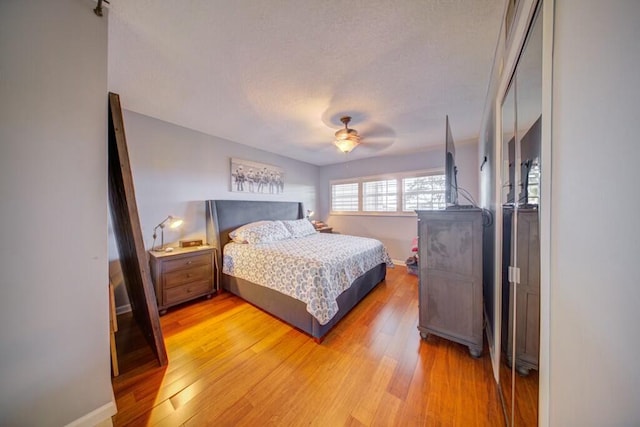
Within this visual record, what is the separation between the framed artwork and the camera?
3568 mm

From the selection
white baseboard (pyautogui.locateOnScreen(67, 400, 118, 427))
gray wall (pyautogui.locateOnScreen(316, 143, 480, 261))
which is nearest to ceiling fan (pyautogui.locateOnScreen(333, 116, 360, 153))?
gray wall (pyautogui.locateOnScreen(316, 143, 480, 261))

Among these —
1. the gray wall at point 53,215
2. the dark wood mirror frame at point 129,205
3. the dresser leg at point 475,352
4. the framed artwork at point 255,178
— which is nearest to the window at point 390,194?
the framed artwork at point 255,178

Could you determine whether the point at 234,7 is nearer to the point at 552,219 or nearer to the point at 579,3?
the point at 579,3

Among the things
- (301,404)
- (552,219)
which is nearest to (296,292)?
(301,404)

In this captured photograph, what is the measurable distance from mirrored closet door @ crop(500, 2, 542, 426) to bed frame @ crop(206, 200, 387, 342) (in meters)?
1.34

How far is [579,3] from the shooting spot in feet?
1.75

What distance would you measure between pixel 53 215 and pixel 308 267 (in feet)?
5.42

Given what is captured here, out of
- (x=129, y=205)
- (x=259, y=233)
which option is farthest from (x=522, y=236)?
(x=259, y=233)

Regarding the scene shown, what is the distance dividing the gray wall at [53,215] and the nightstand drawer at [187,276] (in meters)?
1.32

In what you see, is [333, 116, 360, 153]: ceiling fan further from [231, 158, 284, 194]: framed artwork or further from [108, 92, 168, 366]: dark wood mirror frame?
[108, 92, 168, 366]: dark wood mirror frame

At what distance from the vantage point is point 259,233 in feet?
9.92

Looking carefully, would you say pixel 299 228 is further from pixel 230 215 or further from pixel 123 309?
pixel 123 309

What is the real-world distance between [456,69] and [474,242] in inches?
58.3

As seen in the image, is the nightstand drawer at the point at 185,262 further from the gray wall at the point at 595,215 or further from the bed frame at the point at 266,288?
the gray wall at the point at 595,215
